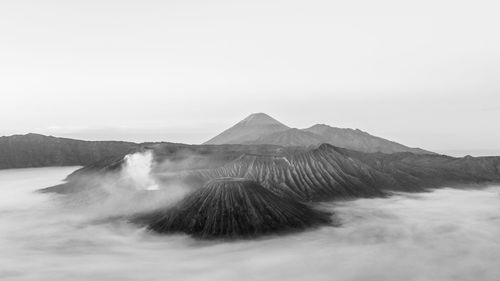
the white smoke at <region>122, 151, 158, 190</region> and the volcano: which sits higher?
the white smoke at <region>122, 151, 158, 190</region>

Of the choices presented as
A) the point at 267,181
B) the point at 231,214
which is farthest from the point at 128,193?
the point at 231,214

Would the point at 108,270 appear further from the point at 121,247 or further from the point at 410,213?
the point at 410,213

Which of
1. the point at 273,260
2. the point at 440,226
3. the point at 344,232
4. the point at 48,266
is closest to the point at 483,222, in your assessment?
the point at 440,226

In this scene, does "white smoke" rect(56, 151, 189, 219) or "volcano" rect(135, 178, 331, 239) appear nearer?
"volcano" rect(135, 178, 331, 239)

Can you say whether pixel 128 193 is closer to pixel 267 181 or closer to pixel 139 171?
pixel 139 171

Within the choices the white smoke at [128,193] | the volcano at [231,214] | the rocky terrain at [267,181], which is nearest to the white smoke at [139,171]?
the white smoke at [128,193]

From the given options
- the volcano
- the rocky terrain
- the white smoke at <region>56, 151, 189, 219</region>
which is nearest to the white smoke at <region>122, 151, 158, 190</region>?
the white smoke at <region>56, 151, 189, 219</region>

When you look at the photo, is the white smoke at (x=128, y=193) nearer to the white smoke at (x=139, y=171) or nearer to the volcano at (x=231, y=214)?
the white smoke at (x=139, y=171)

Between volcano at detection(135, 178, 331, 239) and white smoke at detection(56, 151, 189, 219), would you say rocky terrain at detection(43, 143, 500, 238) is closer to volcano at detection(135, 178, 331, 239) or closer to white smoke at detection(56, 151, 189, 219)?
volcano at detection(135, 178, 331, 239)
